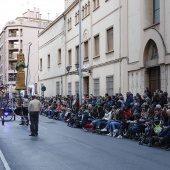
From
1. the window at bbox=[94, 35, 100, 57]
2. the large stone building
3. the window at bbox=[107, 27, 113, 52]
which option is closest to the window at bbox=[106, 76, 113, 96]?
the large stone building

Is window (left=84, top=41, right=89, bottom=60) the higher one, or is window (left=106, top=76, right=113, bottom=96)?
window (left=84, top=41, right=89, bottom=60)

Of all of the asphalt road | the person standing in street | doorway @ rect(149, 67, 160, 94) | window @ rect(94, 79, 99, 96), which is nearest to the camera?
the asphalt road

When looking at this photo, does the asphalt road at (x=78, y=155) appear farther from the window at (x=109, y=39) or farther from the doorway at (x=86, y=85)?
the doorway at (x=86, y=85)

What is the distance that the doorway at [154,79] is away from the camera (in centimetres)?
2106

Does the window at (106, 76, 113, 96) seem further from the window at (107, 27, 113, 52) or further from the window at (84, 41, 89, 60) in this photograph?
the window at (84, 41, 89, 60)

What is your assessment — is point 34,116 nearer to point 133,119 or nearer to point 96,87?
point 133,119

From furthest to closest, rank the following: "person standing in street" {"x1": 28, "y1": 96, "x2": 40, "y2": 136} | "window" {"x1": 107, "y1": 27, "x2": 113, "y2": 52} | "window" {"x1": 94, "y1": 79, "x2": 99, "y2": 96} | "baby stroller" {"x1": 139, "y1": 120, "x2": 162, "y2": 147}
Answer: "window" {"x1": 94, "y1": 79, "x2": 99, "y2": 96} < "window" {"x1": 107, "y1": 27, "x2": 113, "y2": 52} < "person standing in street" {"x1": 28, "y1": 96, "x2": 40, "y2": 136} < "baby stroller" {"x1": 139, "y1": 120, "x2": 162, "y2": 147}

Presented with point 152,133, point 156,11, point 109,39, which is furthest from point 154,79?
point 152,133

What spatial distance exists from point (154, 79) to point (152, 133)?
805cm

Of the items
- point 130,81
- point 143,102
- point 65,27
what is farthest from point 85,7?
point 143,102

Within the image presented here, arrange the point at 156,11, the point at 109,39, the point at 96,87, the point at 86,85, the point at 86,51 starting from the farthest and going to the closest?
the point at 86,85 → the point at 86,51 → the point at 96,87 → the point at 109,39 → the point at 156,11

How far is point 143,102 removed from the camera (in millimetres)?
18688

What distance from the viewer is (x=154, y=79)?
21438mm

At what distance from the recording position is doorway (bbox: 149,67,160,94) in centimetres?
2106
